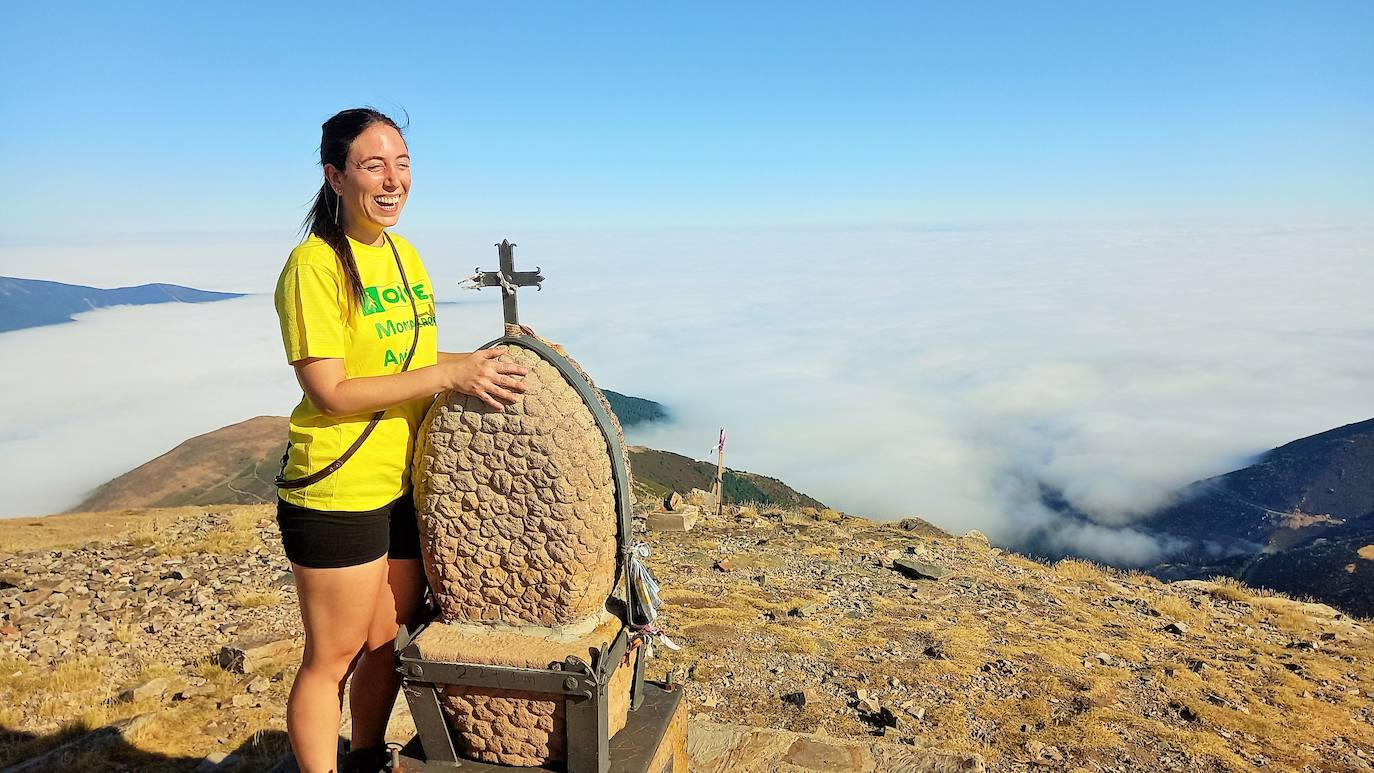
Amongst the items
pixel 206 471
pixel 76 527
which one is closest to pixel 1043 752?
pixel 76 527

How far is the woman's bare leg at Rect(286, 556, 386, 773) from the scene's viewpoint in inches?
94.1

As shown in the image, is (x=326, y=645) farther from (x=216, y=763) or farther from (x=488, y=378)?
(x=216, y=763)

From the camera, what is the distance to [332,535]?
7.59 ft

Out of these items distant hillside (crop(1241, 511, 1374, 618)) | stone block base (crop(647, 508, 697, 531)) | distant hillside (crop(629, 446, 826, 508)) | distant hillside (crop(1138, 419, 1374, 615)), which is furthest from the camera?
distant hillside (crop(629, 446, 826, 508))

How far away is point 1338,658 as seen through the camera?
6.81 metres

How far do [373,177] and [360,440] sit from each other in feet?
2.68

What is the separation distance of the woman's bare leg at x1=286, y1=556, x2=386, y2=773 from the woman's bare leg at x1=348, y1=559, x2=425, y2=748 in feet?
0.31

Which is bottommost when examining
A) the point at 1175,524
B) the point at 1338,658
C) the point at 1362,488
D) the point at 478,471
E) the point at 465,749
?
the point at 1175,524

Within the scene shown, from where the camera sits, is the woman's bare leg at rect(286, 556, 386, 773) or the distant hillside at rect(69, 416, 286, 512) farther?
the distant hillside at rect(69, 416, 286, 512)

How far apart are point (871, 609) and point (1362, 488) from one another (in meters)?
101

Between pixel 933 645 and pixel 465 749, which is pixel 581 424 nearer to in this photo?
pixel 465 749

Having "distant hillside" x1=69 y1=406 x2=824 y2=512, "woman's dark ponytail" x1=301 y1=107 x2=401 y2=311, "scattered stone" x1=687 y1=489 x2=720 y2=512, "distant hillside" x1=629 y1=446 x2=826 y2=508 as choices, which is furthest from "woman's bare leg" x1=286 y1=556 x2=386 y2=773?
"distant hillside" x1=69 y1=406 x2=824 y2=512

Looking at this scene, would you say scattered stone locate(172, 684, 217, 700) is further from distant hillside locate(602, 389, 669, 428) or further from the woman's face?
distant hillside locate(602, 389, 669, 428)

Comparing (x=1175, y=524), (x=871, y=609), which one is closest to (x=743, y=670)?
(x=871, y=609)
